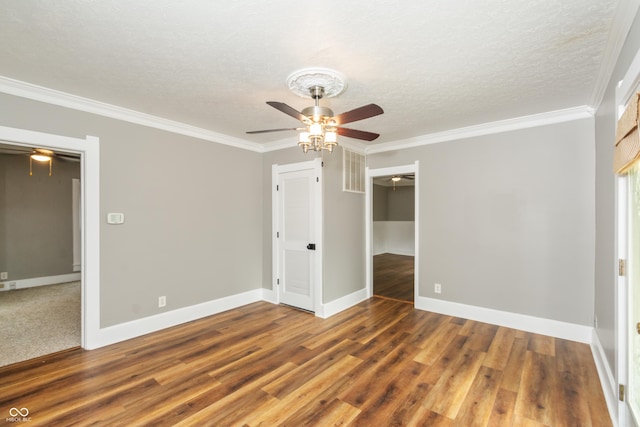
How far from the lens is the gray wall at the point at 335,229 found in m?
4.18

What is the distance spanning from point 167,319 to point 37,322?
1.67m

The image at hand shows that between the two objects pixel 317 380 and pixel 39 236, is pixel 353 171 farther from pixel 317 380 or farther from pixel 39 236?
pixel 39 236

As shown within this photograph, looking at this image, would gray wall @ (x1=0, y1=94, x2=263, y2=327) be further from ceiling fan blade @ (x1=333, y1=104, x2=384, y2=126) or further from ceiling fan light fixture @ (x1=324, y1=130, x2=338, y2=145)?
ceiling fan blade @ (x1=333, y1=104, x2=384, y2=126)

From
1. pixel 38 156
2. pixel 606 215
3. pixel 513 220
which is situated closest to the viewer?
pixel 606 215

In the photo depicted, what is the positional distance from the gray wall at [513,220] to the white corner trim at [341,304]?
96 cm

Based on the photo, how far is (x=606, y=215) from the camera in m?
2.47

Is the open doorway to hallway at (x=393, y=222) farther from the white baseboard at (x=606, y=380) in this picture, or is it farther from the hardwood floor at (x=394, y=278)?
the white baseboard at (x=606, y=380)

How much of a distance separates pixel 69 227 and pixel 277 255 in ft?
15.5

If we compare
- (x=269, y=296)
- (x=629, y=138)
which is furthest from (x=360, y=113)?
(x=269, y=296)

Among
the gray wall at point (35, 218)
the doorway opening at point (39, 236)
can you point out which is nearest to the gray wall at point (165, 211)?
the doorway opening at point (39, 236)

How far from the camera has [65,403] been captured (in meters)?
2.16

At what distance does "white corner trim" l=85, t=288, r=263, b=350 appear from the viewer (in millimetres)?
3113

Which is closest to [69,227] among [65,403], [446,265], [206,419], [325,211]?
[65,403]

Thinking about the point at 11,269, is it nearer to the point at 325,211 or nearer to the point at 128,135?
the point at 128,135
